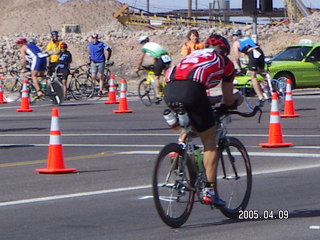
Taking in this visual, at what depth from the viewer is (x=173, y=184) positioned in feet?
27.7

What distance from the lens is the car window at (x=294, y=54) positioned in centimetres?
2988

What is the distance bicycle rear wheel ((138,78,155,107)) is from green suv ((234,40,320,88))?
4503 mm

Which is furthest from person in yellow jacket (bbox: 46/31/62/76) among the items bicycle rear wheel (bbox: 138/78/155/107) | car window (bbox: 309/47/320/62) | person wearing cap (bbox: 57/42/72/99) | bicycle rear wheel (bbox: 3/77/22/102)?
car window (bbox: 309/47/320/62)

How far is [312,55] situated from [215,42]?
21478 millimetres

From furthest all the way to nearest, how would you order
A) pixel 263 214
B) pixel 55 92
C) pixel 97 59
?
pixel 97 59 → pixel 55 92 → pixel 263 214

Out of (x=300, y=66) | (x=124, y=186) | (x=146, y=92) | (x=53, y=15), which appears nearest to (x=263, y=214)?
(x=124, y=186)

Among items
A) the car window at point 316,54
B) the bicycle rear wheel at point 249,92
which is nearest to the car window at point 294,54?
the car window at point 316,54

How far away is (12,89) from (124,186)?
62.2 ft

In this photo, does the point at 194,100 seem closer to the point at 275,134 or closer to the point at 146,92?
the point at 275,134

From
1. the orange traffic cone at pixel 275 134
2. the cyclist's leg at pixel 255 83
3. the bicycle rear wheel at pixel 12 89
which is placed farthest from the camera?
the bicycle rear wheel at pixel 12 89

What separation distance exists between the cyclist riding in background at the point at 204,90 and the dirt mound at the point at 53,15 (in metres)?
101

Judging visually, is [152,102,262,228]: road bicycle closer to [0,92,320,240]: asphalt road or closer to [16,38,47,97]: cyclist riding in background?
[0,92,320,240]: asphalt road

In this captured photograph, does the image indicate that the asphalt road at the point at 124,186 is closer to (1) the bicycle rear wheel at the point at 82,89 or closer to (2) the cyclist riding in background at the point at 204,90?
(2) the cyclist riding in background at the point at 204,90

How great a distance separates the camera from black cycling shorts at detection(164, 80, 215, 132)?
27.5ft
